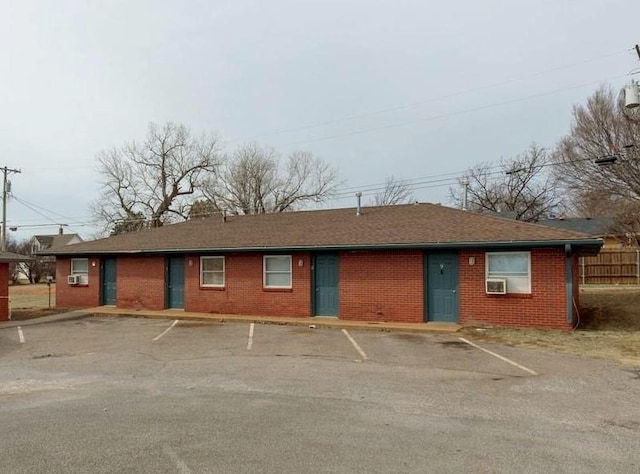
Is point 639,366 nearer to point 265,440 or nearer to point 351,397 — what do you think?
point 351,397

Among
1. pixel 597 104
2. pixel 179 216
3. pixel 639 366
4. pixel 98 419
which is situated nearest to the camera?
pixel 98 419

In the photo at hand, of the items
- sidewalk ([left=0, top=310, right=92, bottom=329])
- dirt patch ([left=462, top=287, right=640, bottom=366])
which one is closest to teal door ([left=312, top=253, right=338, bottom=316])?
dirt patch ([left=462, top=287, right=640, bottom=366])

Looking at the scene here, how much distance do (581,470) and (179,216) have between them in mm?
45308

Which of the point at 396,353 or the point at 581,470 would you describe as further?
the point at 396,353

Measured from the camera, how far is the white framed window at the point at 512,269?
14.3 meters

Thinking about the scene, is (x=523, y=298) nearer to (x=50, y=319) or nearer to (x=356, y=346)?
(x=356, y=346)

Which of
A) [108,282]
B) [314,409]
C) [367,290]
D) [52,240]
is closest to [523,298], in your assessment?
[367,290]

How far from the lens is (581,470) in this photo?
174 inches

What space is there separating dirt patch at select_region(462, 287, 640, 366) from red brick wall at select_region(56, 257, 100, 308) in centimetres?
1506

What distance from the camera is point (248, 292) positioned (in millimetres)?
17984

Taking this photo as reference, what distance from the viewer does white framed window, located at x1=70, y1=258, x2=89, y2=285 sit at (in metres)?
21.8

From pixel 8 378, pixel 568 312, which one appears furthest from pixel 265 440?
pixel 568 312

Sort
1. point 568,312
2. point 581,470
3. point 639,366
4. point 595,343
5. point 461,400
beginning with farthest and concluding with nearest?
point 568,312
point 595,343
point 639,366
point 461,400
point 581,470

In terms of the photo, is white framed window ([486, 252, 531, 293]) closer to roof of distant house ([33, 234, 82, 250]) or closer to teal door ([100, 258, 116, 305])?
teal door ([100, 258, 116, 305])
